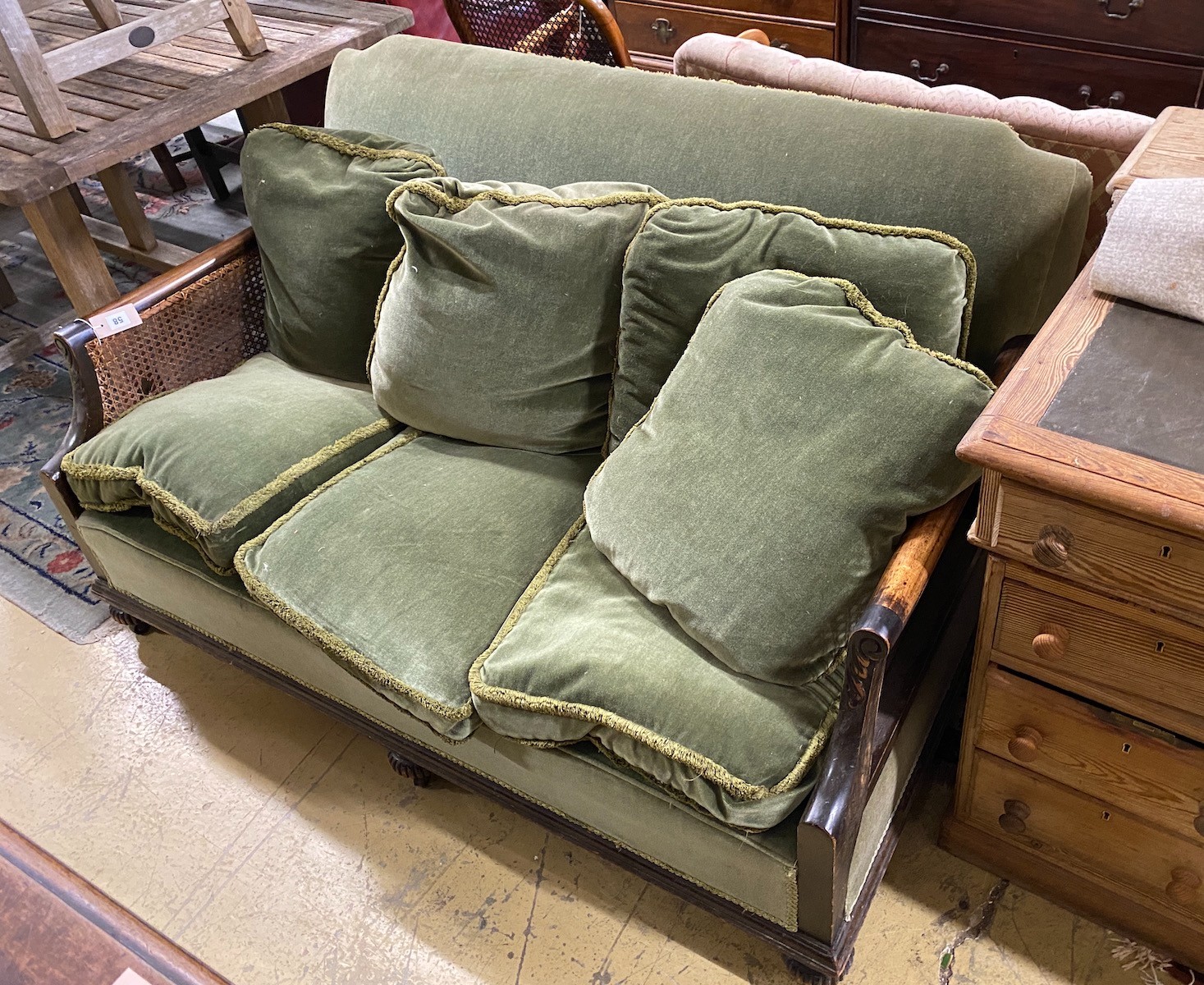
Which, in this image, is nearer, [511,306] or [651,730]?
[651,730]

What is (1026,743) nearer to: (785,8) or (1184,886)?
(1184,886)

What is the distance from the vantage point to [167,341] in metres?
1.81

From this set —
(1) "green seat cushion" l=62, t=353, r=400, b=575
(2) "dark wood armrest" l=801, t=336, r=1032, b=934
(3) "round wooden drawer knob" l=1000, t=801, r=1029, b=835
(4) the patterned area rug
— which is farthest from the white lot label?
(3) "round wooden drawer knob" l=1000, t=801, r=1029, b=835

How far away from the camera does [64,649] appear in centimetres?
193

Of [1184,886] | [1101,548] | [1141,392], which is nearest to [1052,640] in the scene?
[1101,548]

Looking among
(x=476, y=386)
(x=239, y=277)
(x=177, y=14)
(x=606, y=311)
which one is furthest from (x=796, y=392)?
(x=177, y=14)

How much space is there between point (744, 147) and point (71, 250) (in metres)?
1.52

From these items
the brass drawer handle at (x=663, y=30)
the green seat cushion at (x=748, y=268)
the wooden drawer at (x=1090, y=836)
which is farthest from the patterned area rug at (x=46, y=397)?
the wooden drawer at (x=1090, y=836)

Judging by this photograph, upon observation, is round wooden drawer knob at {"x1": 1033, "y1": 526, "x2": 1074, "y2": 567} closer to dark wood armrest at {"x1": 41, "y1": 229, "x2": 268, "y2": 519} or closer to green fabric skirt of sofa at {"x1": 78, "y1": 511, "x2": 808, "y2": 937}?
green fabric skirt of sofa at {"x1": 78, "y1": 511, "x2": 808, "y2": 937}

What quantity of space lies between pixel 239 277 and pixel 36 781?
38.7 inches

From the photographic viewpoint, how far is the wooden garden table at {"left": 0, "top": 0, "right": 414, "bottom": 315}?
1979mm

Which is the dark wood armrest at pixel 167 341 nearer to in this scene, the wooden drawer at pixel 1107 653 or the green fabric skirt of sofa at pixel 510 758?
the green fabric skirt of sofa at pixel 510 758

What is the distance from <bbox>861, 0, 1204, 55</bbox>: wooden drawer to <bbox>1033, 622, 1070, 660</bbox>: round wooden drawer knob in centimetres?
164

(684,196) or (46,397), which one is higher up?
(684,196)
